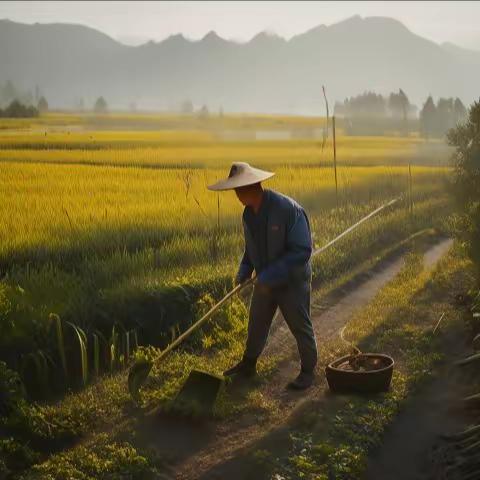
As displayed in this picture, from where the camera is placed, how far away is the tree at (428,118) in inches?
1357

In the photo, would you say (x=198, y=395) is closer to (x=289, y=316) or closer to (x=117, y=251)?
(x=289, y=316)

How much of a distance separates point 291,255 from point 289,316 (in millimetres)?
539

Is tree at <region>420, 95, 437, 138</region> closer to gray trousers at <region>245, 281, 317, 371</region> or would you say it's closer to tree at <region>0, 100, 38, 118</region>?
tree at <region>0, 100, 38, 118</region>

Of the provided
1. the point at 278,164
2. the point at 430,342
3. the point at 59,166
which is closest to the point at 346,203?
the point at 278,164

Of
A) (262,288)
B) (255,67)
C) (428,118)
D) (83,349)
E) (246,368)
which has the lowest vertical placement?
(246,368)

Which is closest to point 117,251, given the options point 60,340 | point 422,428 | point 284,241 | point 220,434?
point 60,340

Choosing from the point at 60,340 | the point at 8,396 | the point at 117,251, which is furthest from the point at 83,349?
the point at 117,251

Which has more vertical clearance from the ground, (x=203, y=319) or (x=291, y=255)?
(x=291, y=255)

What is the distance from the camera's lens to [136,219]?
28.5 ft

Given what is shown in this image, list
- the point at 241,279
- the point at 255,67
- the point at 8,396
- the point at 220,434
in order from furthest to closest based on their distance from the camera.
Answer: the point at 255,67 → the point at 241,279 → the point at 220,434 → the point at 8,396

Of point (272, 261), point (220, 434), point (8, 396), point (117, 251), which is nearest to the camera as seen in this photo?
point (8, 396)

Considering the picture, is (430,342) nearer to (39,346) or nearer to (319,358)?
(319,358)

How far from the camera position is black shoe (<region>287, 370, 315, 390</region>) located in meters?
5.80

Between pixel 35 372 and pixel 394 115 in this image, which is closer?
pixel 35 372
